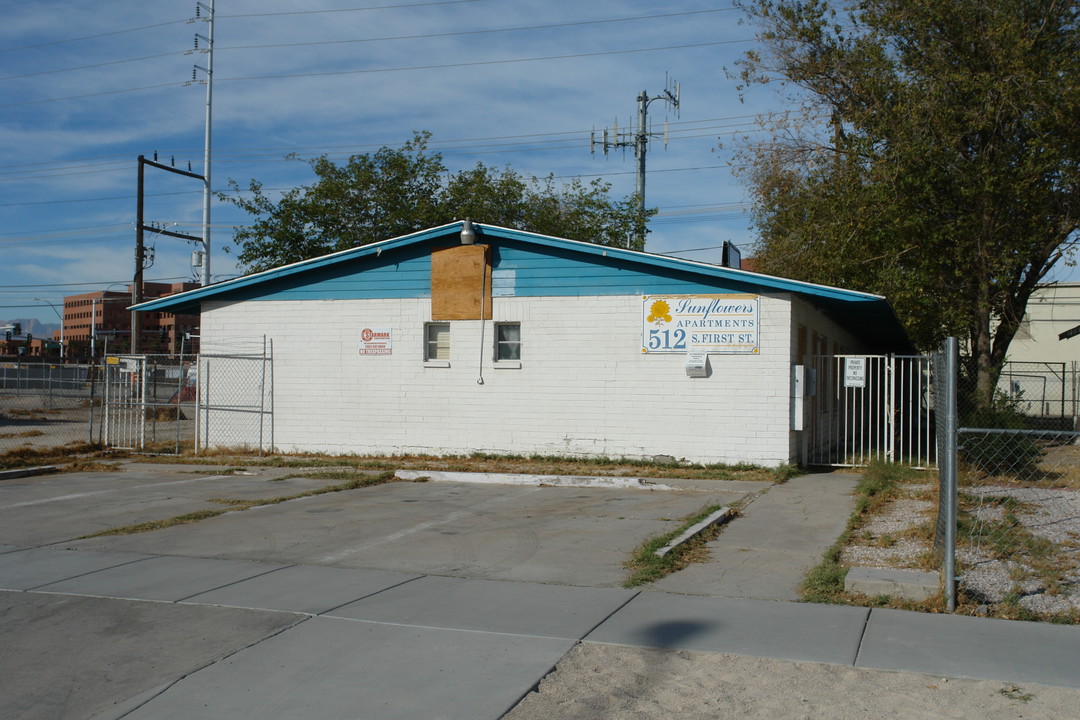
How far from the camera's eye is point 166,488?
13.8 m

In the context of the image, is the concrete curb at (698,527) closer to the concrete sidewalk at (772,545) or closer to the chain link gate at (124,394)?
the concrete sidewalk at (772,545)

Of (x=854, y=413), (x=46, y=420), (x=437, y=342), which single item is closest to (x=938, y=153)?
(x=854, y=413)

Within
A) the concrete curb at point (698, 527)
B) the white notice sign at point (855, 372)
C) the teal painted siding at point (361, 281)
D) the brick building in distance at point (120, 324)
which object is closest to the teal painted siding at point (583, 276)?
the teal painted siding at point (361, 281)

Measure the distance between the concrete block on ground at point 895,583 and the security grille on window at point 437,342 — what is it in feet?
→ 37.3

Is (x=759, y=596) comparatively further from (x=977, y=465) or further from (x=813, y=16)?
(x=813, y=16)

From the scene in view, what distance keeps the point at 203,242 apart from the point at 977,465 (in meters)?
36.0

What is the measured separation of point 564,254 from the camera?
55.2 feet

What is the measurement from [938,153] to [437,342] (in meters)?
12.6

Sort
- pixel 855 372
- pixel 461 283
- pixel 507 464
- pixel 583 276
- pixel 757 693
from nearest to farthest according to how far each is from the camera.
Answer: pixel 757 693
pixel 855 372
pixel 507 464
pixel 583 276
pixel 461 283

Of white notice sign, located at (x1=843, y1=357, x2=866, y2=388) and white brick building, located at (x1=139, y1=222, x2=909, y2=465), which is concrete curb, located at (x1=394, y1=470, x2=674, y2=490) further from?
white notice sign, located at (x1=843, y1=357, x2=866, y2=388)

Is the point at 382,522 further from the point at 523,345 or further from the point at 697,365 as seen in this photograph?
the point at 697,365

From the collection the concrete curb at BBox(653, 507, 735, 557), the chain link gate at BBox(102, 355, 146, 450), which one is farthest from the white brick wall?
the concrete curb at BBox(653, 507, 735, 557)

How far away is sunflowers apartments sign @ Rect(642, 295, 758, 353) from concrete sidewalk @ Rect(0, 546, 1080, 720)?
9.11 metres

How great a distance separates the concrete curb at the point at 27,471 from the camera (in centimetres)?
1525
